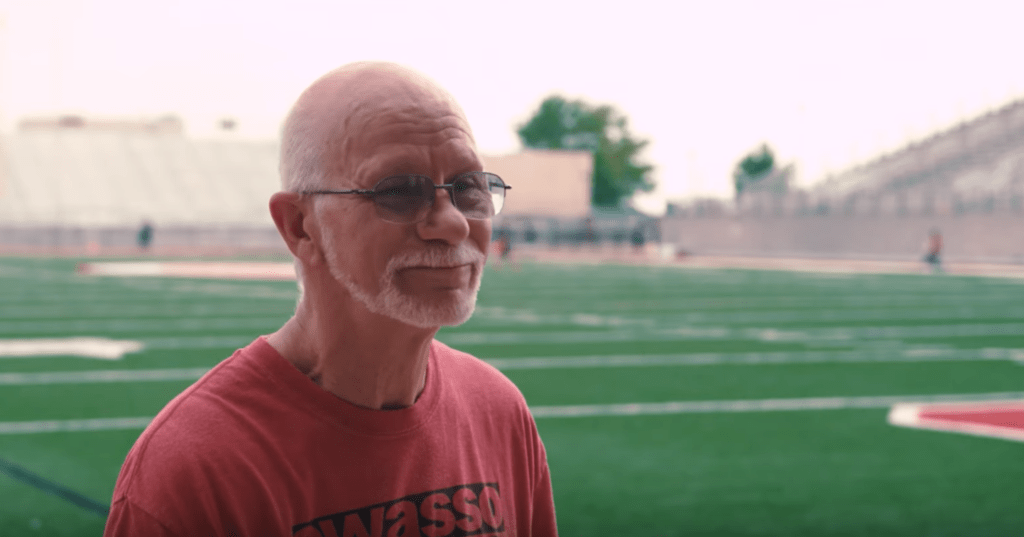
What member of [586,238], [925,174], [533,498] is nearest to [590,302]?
[533,498]

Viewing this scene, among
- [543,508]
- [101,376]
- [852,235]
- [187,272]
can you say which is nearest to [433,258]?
[543,508]

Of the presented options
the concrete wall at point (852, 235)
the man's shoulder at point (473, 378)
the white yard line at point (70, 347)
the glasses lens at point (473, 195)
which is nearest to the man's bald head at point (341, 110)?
the glasses lens at point (473, 195)

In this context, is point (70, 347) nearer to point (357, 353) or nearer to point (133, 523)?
point (357, 353)

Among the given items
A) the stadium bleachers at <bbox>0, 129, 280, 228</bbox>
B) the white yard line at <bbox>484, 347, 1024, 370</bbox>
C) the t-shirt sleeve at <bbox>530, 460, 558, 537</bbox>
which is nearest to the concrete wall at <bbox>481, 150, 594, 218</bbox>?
the stadium bleachers at <bbox>0, 129, 280, 228</bbox>

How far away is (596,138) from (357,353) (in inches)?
4539

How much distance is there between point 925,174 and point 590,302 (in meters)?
39.1

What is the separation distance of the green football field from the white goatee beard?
376 cm

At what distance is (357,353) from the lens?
6.31 ft

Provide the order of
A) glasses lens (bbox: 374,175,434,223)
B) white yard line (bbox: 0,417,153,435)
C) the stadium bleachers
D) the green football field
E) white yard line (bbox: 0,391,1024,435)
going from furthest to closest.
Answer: the stadium bleachers → white yard line (bbox: 0,391,1024,435) → white yard line (bbox: 0,417,153,435) → the green football field → glasses lens (bbox: 374,175,434,223)

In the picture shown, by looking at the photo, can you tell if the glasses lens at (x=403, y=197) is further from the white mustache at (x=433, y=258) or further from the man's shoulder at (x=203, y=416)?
the man's shoulder at (x=203, y=416)

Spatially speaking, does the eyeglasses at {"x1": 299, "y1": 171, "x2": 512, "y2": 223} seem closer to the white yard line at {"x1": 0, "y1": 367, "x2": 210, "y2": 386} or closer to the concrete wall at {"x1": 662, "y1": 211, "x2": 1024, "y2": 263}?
the white yard line at {"x1": 0, "y1": 367, "x2": 210, "y2": 386}

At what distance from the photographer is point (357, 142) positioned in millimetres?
1834

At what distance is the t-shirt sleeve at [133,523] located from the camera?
5.52 ft

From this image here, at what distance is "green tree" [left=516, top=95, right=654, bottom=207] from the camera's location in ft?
379
